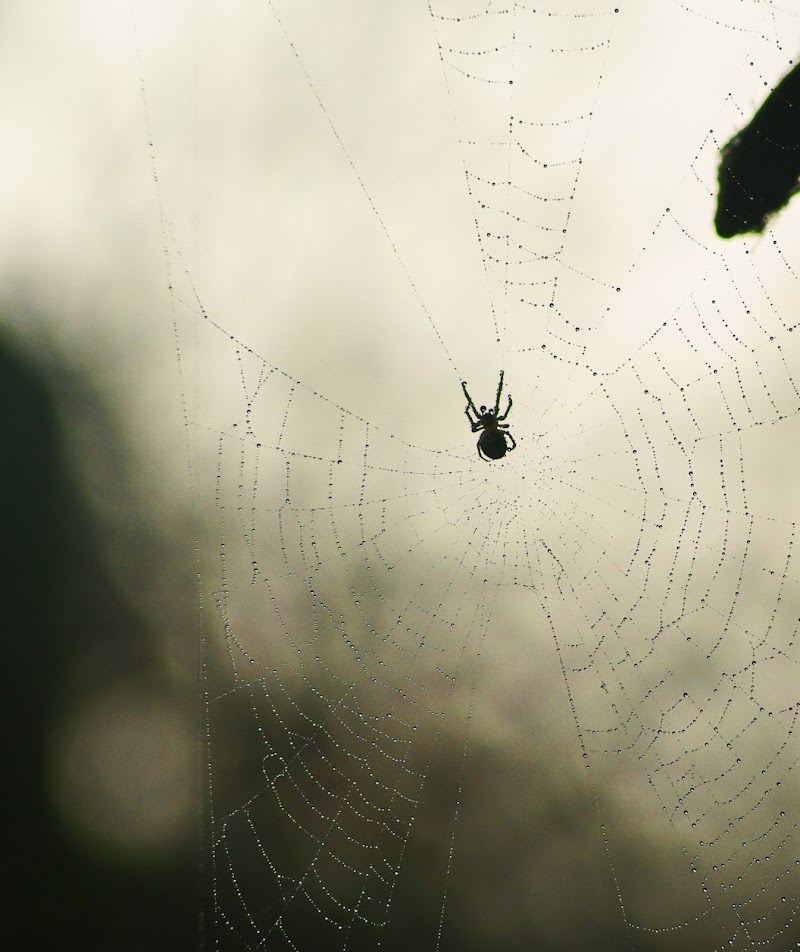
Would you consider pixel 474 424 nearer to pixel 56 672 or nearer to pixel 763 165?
pixel 763 165

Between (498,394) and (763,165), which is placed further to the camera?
(498,394)

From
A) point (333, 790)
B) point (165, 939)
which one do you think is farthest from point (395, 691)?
point (165, 939)

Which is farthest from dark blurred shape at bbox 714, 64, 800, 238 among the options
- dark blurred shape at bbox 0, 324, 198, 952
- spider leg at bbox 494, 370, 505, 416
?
dark blurred shape at bbox 0, 324, 198, 952

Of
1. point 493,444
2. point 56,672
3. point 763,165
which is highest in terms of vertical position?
point 763,165

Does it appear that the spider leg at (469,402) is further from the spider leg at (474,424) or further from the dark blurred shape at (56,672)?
the dark blurred shape at (56,672)

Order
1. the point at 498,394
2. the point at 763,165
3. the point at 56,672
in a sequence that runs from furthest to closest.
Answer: the point at 56,672 → the point at 498,394 → the point at 763,165

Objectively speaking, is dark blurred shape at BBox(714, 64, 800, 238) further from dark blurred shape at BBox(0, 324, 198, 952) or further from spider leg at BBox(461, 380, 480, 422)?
dark blurred shape at BBox(0, 324, 198, 952)

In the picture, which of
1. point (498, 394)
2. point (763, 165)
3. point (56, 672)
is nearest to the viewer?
point (763, 165)

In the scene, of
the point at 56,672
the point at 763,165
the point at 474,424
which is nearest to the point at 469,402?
the point at 474,424

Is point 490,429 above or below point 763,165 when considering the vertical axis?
below
